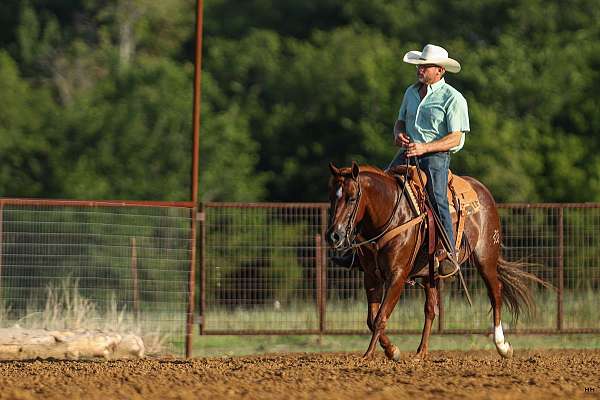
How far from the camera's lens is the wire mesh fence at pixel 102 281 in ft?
59.4

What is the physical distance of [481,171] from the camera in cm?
3431

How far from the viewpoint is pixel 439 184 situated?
14.1 meters

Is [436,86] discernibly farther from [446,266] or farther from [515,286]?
[515,286]

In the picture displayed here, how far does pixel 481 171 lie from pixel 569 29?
26.6ft

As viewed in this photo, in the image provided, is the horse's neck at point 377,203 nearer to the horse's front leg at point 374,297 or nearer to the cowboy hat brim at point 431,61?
the horse's front leg at point 374,297

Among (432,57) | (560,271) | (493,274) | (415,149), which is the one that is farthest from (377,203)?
(560,271)

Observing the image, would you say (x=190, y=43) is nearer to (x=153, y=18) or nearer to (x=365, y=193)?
(x=153, y=18)

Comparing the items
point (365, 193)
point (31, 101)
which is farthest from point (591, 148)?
point (365, 193)

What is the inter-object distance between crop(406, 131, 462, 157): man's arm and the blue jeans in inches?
4.1

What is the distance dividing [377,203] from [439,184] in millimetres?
832

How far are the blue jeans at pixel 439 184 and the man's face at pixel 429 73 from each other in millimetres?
748

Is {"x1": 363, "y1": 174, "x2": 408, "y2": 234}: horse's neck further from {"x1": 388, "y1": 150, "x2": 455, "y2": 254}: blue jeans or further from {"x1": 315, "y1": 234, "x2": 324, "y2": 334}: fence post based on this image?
{"x1": 315, "y1": 234, "x2": 324, "y2": 334}: fence post

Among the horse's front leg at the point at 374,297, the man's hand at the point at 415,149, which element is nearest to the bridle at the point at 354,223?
the man's hand at the point at 415,149

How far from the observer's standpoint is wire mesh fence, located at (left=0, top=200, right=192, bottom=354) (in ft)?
59.4
